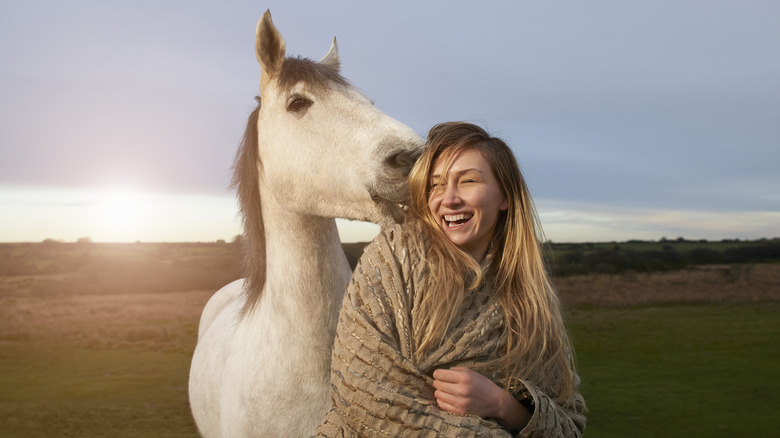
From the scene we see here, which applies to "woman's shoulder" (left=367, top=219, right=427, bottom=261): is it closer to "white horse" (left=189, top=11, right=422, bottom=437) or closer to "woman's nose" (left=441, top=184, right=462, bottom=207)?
"woman's nose" (left=441, top=184, right=462, bottom=207)

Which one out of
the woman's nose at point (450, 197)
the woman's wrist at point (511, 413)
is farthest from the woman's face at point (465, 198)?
the woman's wrist at point (511, 413)

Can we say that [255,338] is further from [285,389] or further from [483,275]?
[483,275]

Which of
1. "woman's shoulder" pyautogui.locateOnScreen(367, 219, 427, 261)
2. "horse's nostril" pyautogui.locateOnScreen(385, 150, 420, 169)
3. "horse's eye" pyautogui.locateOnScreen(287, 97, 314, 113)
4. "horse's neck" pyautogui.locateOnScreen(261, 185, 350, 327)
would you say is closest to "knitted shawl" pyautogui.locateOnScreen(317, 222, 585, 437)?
"woman's shoulder" pyautogui.locateOnScreen(367, 219, 427, 261)

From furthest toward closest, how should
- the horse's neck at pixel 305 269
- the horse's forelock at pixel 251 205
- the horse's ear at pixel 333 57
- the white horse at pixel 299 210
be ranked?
1. the horse's ear at pixel 333 57
2. the horse's forelock at pixel 251 205
3. the horse's neck at pixel 305 269
4. the white horse at pixel 299 210

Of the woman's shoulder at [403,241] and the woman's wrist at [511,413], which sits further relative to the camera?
the woman's shoulder at [403,241]

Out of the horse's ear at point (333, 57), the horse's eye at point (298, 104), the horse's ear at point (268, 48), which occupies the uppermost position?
the horse's ear at point (333, 57)

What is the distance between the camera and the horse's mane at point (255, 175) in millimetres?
2750

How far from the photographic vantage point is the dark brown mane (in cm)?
272

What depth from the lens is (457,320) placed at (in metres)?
1.79

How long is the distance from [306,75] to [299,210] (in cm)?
71

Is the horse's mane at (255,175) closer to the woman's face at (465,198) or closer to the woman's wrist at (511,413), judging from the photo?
the woman's face at (465,198)

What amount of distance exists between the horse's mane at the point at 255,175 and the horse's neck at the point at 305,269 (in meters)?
0.16

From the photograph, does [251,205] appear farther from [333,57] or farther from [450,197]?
[450,197]

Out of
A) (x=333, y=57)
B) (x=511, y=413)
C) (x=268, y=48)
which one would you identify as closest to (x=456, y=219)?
(x=511, y=413)
